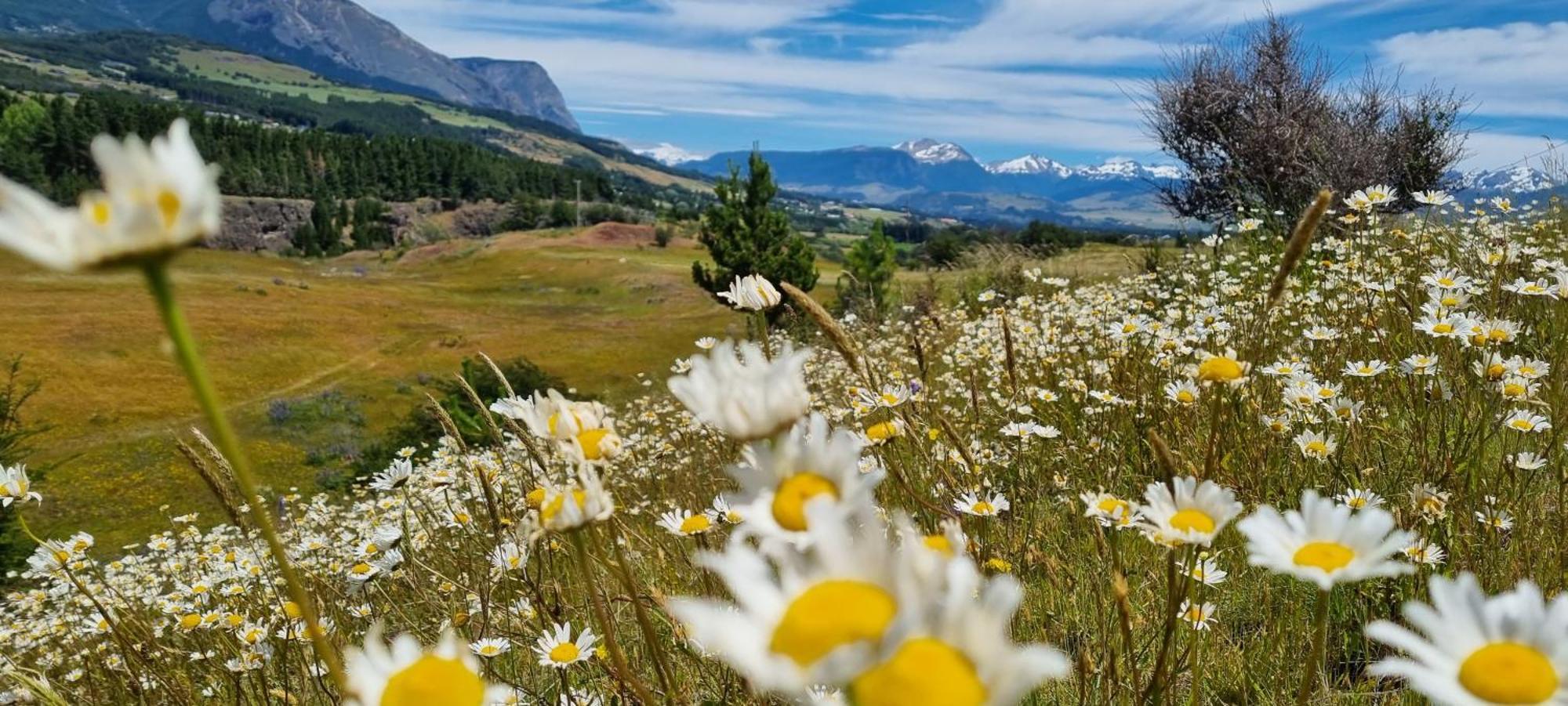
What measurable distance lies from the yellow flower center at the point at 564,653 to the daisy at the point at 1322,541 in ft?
4.93

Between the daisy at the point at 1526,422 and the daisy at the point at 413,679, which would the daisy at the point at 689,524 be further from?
the daisy at the point at 1526,422

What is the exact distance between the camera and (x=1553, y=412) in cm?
317

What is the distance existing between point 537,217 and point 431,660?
109m

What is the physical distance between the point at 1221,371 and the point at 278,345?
36966mm

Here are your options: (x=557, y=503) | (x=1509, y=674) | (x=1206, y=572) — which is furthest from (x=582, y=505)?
(x=1206, y=572)

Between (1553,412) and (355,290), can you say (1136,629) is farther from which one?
(355,290)

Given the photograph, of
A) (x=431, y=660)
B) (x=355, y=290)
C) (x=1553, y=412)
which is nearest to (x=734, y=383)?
(x=431, y=660)

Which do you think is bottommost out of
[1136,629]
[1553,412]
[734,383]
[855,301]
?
[855,301]

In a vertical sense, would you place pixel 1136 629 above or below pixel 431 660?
below

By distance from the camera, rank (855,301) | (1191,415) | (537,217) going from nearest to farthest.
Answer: (1191,415) < (855,301) < (537,217)

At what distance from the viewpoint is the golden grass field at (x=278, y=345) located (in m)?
19.3

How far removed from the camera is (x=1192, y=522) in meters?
1.44

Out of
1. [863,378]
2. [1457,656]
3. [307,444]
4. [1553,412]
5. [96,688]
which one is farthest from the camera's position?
[307,444]

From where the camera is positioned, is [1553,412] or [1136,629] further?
[1553,412]
